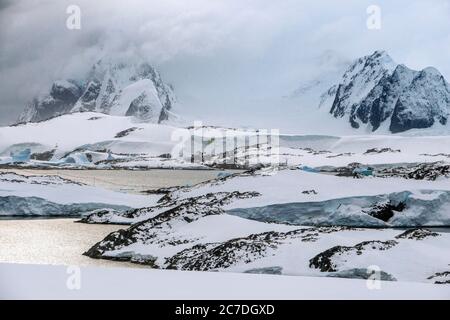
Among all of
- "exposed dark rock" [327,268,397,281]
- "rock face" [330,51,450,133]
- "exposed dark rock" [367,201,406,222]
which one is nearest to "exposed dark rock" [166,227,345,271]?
"exposed dark rock" [327,268,397,281]

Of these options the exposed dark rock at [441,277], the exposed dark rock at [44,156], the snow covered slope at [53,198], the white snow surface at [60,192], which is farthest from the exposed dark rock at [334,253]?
the exposed dark rock at [44,156]

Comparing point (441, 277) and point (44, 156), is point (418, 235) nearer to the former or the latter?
point (441, 277)

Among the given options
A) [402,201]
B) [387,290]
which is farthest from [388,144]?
[387,290]

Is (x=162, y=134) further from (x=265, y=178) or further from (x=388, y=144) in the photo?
(x=265, y=178)

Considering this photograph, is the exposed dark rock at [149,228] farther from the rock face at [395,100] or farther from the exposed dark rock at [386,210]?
the rock face at [395,100]

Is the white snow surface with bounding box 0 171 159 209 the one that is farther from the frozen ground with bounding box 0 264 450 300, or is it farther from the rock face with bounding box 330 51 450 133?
the rock face with bounding box 330 51 450 133

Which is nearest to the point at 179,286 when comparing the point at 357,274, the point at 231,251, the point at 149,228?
the point at 357,274
